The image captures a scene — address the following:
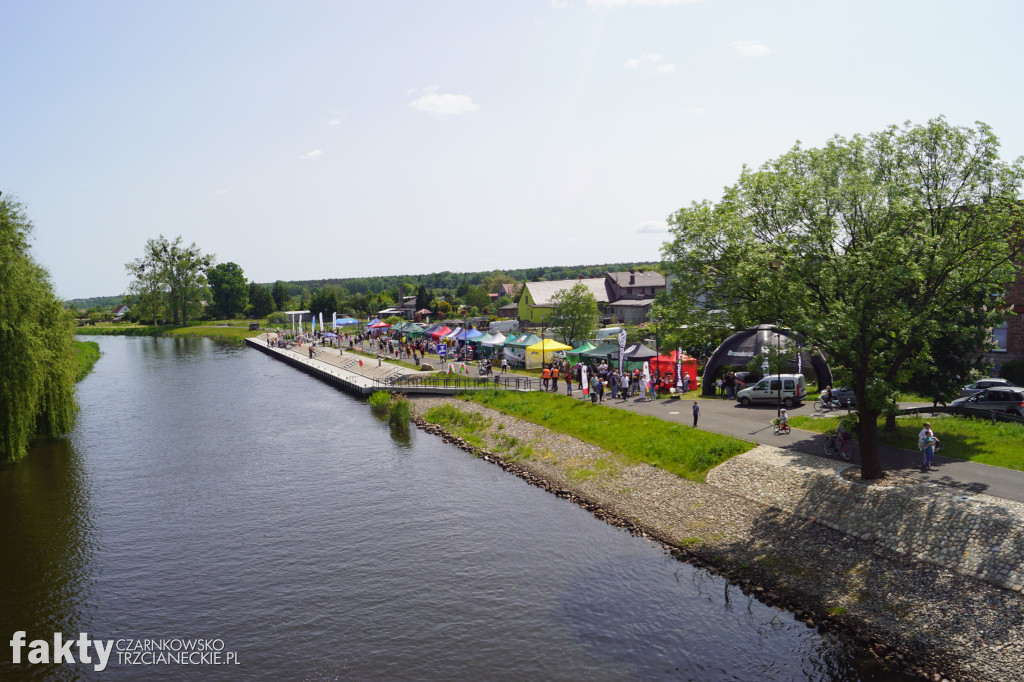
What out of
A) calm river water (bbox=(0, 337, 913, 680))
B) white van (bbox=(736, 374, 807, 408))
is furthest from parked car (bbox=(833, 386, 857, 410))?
calm river water (bbox=(0, 337, 913, 680))

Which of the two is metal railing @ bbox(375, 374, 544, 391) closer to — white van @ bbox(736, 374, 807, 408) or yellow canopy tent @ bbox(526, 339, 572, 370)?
yellow canopy tent @ bbox(526, 339, 572, 370)

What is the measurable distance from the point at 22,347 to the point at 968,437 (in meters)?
39.1

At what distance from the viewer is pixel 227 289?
14262cm

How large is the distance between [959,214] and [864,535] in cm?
1053

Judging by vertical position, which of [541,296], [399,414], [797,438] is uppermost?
[541,296]

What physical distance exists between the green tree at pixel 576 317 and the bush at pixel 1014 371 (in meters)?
31.5

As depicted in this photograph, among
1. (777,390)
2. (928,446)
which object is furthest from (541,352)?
(928,446)

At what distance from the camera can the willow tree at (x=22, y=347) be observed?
28219 mm

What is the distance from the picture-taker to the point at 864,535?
19016 millimetres

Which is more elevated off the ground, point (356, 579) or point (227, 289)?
point (227, 289)

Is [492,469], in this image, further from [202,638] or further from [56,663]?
[56,663]

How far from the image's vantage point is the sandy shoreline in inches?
576

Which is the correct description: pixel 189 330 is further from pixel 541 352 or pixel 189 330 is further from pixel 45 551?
pixel 45 551

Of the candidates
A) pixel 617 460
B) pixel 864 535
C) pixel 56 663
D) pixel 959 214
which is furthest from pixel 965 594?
pixel 56 663
